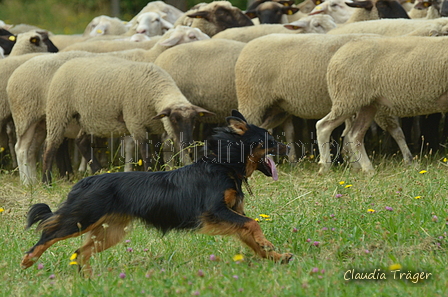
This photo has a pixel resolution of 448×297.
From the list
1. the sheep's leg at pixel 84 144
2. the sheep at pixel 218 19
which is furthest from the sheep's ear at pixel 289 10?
the sheep's leg at pixel 84 144

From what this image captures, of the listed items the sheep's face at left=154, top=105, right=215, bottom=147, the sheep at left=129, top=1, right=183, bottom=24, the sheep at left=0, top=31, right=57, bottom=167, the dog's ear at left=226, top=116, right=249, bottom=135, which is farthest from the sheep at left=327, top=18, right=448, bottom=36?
the sheep at left=129, top=1, right=183, bottom=24

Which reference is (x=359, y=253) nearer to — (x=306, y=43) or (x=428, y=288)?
(x=428, y=288)

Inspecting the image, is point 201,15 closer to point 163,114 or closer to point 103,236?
point 163,114

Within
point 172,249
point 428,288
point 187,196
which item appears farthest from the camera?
point 172,249

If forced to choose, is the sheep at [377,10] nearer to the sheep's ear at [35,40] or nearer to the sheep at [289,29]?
the sheep at [289,29]

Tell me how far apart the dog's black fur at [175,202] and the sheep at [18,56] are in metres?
5.42

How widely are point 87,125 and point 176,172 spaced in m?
4.17

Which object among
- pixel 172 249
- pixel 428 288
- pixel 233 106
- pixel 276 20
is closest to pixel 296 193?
pixel 172 249

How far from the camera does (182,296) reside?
10.1 feet

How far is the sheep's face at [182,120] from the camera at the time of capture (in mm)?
7301

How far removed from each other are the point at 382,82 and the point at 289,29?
3.53 metres

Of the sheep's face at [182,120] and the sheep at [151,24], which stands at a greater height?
the sheep's face at [182,120]

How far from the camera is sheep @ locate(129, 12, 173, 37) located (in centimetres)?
1255

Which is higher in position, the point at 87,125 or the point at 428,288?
the point at 428,288
